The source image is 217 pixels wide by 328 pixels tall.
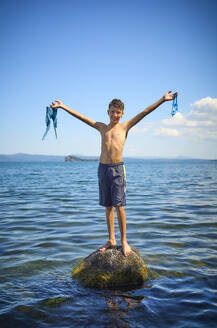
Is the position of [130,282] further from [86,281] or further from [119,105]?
[119,105]

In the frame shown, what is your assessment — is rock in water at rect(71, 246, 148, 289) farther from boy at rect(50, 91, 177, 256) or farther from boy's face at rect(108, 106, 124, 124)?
boy's face at rect(108, 106, 124, 124)

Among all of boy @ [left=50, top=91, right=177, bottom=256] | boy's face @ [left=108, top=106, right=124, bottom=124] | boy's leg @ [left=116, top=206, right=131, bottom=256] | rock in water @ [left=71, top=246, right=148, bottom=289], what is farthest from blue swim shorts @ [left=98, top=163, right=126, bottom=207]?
rock in water @ [left=71, top=246, right=148, bottom=289]

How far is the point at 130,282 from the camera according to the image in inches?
197

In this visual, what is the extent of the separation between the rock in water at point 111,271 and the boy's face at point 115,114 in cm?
250

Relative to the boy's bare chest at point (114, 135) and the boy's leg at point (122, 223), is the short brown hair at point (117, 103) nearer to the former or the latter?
the boy's bare chest at point (114, 135)

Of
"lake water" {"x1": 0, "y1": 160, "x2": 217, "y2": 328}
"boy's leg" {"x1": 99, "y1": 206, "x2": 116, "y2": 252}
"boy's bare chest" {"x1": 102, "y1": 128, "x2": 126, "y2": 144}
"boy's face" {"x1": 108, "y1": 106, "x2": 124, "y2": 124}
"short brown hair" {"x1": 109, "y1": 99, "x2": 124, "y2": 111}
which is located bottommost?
"lake water" {"x1": 0, "y1": 160, "x2": 217, "y2": 328}

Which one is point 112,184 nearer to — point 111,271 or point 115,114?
point 115,114


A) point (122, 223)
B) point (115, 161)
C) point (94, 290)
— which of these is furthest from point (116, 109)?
point (94, 290)

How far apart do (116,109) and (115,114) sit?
0.09 metres

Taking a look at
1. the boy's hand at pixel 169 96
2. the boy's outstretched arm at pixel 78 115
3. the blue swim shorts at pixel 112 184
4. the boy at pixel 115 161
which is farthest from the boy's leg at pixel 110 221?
the boy's hand at pixel 169 96

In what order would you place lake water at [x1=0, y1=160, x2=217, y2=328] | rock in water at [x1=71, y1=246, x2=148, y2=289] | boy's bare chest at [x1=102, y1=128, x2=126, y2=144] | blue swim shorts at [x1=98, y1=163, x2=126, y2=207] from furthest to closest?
boy's bare chest at [x1=102, y1=128, x2=126, y2=144] → blue swim shorts at [x1=98, y1=163, x2=126, y2=207] → rock in water at [x1=71, y1=246, x2=148, y2=289] → lake water at [x1=0, y1=160, x2=217, y2=328]

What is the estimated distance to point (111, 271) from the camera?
5.00 m

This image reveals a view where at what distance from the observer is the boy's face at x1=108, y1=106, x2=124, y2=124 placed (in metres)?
5.15

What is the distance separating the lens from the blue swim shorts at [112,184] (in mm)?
5059
